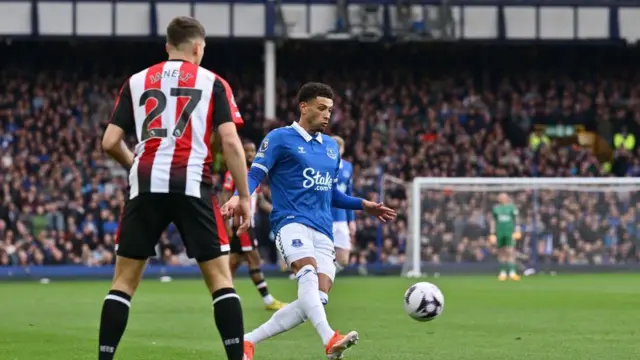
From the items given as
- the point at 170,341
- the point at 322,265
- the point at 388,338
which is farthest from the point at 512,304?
the point at 322,265

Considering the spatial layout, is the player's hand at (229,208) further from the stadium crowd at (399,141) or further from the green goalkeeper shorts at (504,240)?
the stadium crowd at (399,141)

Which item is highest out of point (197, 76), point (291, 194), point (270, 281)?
point (197, 76)

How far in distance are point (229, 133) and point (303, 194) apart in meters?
2.24

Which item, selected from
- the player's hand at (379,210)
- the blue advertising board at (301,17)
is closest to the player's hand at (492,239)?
the blue advertising board at (301,17)

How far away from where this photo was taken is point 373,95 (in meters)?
38.1

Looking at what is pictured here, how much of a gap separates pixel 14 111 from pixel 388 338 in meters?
25.3

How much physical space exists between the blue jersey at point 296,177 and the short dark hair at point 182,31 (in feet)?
6.81

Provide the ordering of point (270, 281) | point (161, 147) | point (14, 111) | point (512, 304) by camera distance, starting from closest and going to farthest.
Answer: point (161, 147) → point (512, 304) → point (270, 281) → point (14, 111)

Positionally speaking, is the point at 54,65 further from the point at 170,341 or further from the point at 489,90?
the point at 170,341

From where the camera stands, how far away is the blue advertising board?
35625 mm

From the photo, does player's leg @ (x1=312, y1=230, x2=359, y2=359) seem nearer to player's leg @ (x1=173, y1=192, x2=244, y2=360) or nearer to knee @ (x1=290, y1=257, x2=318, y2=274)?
knee @ (x1=290, y1=257, x2=318, y2=274)

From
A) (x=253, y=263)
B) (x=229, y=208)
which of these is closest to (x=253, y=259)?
(x=253, y=263)

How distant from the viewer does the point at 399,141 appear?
36.1 meters

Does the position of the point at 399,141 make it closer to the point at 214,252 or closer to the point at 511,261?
the point at 511,261
